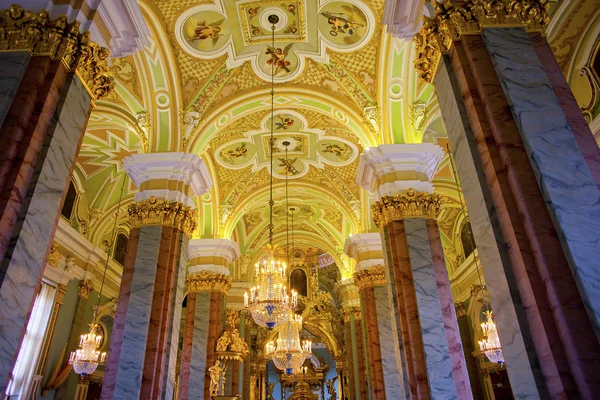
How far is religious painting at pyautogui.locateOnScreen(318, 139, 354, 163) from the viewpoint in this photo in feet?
38.3

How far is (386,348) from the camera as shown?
10062 mm

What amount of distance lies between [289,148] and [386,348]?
19.4 feet

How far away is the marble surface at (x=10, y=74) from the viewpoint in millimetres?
3441

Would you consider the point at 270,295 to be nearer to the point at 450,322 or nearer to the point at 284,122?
the point at 450,322

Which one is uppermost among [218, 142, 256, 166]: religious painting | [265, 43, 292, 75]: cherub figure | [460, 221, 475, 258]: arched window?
[218, 142, 256, 166]: religious painting

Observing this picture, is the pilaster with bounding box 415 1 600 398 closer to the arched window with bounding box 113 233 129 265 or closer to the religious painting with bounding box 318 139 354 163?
the religious painting with bounding box 318 139 354 163

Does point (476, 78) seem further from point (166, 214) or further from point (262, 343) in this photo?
point (262, 343)

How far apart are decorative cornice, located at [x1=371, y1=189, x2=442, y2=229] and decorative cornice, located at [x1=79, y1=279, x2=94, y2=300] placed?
9.09m

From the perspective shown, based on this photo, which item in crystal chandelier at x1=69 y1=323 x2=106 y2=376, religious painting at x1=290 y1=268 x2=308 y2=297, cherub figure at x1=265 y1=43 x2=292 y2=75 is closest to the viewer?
cherub figure at x1=265 y1=43 x2=292 y2=75

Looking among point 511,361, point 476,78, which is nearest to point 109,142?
point 476,78

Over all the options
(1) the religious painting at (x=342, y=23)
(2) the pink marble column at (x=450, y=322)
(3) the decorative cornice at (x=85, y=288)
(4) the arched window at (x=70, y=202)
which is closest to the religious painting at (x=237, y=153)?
(4) the arched window at (x=70, y=202)

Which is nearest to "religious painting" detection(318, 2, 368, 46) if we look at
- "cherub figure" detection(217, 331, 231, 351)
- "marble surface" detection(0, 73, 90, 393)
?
"marble surface" detection(0, 73, 90, 393)

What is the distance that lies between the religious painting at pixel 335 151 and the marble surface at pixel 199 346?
16.7 feet

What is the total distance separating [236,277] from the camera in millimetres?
16016
